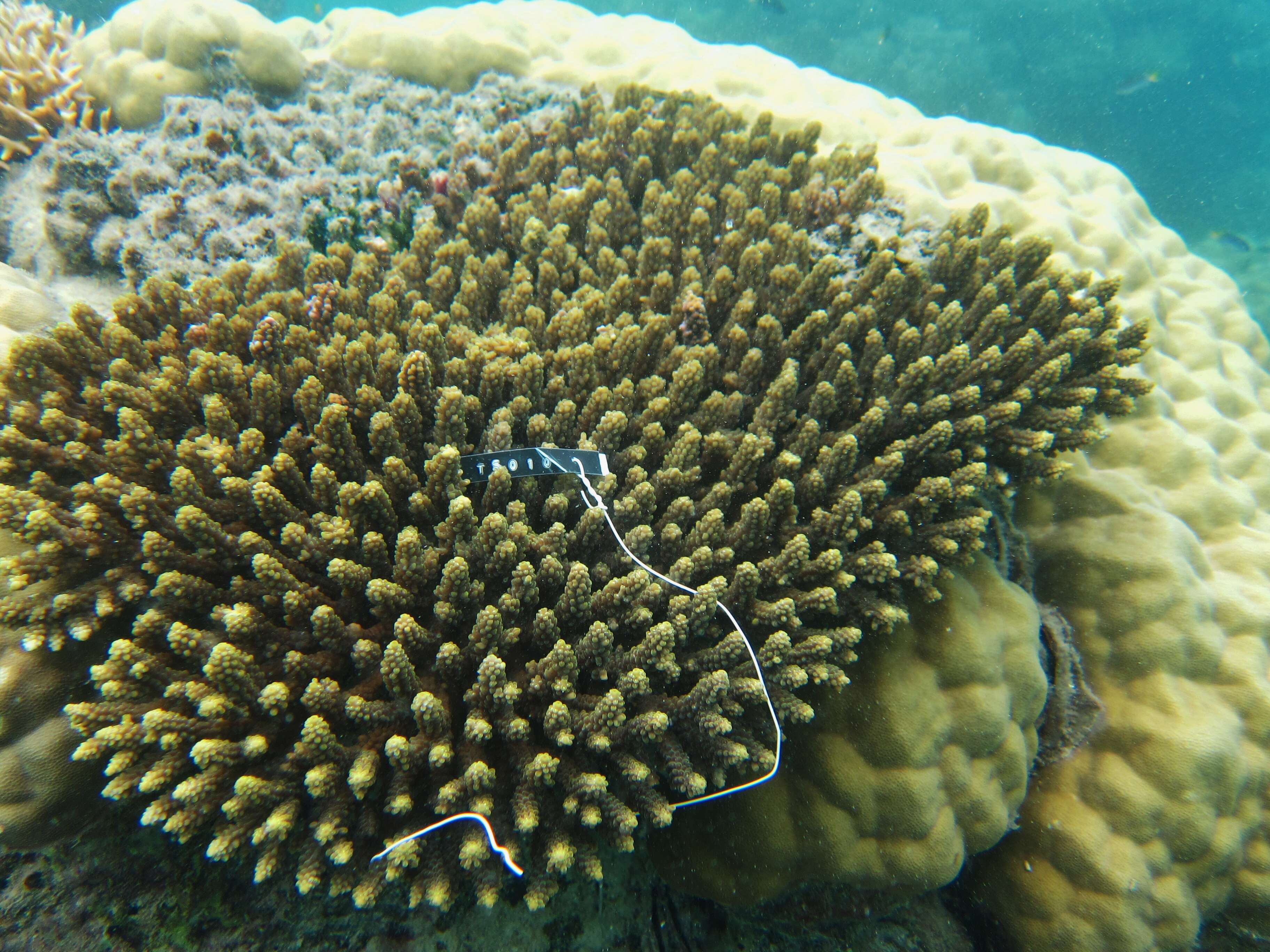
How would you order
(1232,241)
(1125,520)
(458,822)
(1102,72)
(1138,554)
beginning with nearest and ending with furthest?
(458,822), (1138,554), (1125,520), (1232,241), (1102,72)

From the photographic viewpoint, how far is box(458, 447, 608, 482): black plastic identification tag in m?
2.20

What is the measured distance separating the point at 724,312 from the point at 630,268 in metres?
0.60

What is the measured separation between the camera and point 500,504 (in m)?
2.24

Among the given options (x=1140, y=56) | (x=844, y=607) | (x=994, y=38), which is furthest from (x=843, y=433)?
(x=1140, y=56)

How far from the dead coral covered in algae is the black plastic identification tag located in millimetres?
76

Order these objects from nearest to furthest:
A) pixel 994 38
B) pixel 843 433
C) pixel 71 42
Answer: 1. pixel 843 433
2. pixel 71 42
3. pixel 994 38

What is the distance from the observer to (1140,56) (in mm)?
20266

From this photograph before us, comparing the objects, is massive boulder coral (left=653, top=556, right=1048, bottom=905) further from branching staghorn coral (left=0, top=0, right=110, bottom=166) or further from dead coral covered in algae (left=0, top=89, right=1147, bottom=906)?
branching staghorn coral (left=0, top=0, right=110, bottom=166)

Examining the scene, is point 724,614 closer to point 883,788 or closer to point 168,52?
point 883,788

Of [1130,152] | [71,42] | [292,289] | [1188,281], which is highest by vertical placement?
[1130,152]

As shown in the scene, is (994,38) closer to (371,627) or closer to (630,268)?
(630,268)

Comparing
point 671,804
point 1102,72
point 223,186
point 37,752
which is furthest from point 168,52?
point 1102,72

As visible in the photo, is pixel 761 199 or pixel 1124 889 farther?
pixel 761 199

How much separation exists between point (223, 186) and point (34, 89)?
2.26 m
